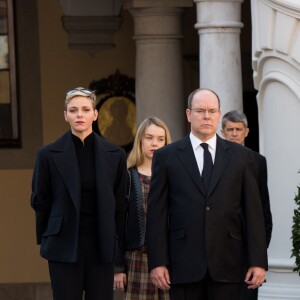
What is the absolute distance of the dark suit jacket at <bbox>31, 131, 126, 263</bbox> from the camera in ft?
25.9

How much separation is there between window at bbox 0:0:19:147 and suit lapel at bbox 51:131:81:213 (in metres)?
8.65

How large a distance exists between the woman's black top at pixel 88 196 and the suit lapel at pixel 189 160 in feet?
1.93

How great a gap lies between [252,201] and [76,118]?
111 cm

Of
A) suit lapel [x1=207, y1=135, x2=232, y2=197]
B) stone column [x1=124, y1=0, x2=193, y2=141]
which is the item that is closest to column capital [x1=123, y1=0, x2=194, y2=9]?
stone column [x1=124, y1=0, x2=193, y2=141]

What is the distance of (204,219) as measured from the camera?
296 inches

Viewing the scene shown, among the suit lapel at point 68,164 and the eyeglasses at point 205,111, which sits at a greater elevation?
the eyeglasses at point 205,111

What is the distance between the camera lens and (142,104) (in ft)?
45.9

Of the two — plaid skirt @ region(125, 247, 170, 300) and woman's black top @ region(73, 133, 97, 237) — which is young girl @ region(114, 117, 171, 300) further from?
woman's black top @ region(73, 133, 97, 237)

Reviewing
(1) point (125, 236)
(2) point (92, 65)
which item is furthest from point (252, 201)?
(2) point (92, 65)

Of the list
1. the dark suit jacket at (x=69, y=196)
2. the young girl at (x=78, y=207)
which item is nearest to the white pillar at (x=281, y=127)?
the dark suit jacket at (x=69, y=196)

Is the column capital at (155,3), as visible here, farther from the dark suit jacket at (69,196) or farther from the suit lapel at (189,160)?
the suit lapel at (189,160)

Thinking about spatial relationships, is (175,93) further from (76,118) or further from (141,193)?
(76,118)

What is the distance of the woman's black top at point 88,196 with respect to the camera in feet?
26.1

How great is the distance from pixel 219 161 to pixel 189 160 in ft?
0.51
